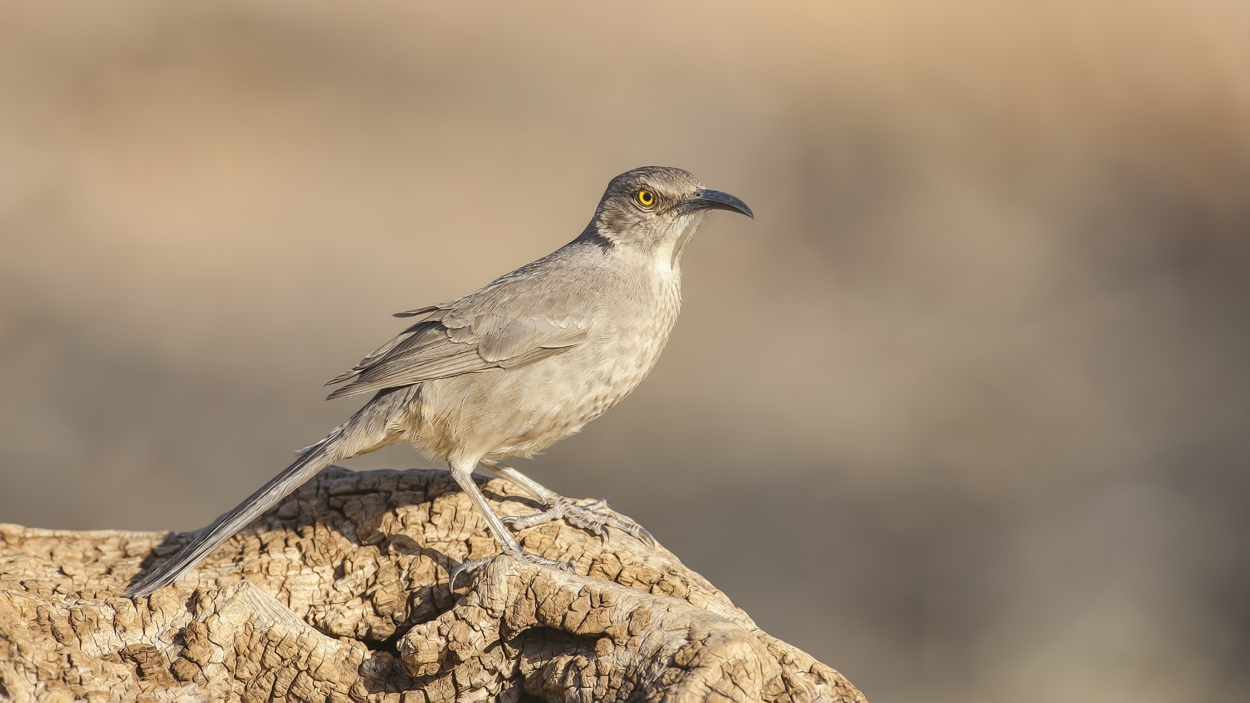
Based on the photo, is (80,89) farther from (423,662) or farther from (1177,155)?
(1177,155)

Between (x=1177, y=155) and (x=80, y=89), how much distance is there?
13616 millimetres

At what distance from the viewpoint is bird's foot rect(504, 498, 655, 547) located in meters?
4.69

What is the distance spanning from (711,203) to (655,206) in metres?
0.30

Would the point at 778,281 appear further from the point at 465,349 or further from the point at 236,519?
the point at 236,519

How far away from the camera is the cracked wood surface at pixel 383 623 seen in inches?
139

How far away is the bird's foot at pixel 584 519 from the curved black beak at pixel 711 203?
1.66 metres

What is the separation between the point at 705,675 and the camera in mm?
3344

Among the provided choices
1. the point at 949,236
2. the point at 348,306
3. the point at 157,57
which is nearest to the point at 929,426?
the point at 949,236

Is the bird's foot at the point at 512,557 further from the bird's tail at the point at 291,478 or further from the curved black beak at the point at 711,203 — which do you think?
the curved black beak at the point at 711,203

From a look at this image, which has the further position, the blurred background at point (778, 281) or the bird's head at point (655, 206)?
the blurred background at point (778, 281)

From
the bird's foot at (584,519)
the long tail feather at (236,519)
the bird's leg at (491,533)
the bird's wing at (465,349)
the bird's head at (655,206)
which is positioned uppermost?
the bird's head at (655,206)

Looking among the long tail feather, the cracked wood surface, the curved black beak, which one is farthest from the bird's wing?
the curved black beak

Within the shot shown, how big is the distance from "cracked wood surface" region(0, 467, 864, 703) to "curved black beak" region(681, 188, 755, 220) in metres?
1.84

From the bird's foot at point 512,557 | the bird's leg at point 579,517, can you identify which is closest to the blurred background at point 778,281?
the bird's leg at point 579,517
